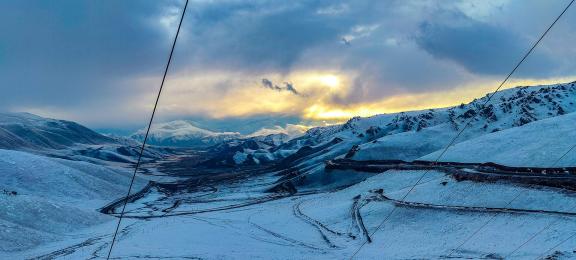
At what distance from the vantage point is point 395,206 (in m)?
59.1

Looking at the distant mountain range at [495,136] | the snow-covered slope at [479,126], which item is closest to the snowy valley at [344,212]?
the distant mountain range at [495,136]

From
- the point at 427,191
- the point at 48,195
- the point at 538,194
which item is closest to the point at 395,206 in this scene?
the point at 427,191

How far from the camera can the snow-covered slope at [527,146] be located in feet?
225

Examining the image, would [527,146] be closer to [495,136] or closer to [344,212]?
[495,136]

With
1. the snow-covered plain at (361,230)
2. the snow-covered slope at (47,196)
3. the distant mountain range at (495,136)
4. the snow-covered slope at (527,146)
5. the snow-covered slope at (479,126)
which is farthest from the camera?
the snow-covered slope at (479,126)

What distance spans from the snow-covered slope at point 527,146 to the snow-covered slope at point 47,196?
212 feet

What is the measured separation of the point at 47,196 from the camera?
307 ft

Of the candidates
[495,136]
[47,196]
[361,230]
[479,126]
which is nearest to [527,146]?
[495,136]

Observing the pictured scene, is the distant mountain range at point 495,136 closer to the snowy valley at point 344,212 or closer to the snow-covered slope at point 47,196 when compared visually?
the snowy valley at point 344,212

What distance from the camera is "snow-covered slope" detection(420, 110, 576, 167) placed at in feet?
225

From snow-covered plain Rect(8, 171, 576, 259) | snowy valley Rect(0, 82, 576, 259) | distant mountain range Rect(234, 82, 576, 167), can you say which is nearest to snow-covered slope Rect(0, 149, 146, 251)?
snowy valley Rect(0, 82, 576, 259)

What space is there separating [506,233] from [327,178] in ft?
228

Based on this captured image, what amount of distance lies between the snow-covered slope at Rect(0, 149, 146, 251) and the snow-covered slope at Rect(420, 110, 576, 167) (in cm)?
6463

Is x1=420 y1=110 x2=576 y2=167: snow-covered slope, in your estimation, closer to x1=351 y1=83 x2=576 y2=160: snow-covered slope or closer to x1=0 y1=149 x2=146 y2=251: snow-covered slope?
x1=351 y1=83 x2=576 y2=160: snow-covered slope
